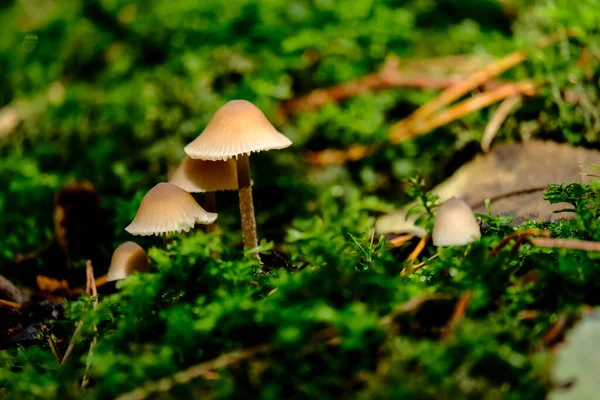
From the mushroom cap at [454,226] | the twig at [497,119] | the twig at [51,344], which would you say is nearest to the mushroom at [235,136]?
the mushroom cap at [454,226]

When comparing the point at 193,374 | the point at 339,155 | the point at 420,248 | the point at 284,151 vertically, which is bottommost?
the point at 420,248

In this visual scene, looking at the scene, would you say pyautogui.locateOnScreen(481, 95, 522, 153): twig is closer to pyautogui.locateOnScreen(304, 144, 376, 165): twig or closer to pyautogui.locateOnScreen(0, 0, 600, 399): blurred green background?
pyautogui.locateOnScreen(0, 0, 600, 399): blurred green background

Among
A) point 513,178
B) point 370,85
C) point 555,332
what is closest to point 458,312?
point 555,332

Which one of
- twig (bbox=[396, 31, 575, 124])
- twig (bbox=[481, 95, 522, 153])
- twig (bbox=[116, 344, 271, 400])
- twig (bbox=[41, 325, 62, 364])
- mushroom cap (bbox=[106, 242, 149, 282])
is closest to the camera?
twig (bbox=[116, 344, 271, 400])

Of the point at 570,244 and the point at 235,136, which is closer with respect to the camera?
the point at 570,244

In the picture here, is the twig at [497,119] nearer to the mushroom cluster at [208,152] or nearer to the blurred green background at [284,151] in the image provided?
the blurred green background at [284,151]

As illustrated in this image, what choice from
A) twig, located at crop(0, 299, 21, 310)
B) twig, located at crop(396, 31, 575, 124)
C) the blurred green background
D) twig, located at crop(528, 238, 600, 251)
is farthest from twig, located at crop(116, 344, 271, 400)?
twig, located at crop(396, 31, 575, 124)

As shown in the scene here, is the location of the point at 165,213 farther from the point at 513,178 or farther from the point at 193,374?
the point at 513,178

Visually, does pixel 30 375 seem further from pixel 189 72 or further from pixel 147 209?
pixel 189 72
